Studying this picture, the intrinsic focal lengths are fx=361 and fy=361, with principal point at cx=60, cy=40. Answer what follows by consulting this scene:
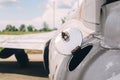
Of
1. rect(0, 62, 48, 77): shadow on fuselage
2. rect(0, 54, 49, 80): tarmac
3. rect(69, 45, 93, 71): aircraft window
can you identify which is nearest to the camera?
rect(69, 45, 93, 71): aircraft window

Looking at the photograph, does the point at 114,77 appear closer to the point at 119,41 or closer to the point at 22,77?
the point at 119,41

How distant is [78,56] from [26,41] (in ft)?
27.9

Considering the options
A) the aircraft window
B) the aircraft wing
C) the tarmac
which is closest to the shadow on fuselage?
the tarmac

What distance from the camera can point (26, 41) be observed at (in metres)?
13.0

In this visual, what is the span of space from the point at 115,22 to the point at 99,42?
0.32 metres

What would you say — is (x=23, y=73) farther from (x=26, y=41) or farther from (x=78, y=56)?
(x=78, y=56)

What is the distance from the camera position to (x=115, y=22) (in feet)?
14.0

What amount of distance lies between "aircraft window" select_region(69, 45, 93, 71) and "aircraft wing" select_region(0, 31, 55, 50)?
24.5 feet

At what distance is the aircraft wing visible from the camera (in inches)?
490

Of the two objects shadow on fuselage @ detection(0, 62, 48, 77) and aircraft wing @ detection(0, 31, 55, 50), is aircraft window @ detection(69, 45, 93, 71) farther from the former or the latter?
shadow on fuselage @ detection(0, 62, 48, 77)

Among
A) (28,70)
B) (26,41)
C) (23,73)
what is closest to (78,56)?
(26,41)

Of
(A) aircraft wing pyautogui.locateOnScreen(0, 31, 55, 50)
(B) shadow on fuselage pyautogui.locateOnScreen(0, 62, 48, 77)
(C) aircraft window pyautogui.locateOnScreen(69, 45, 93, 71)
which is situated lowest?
(B) shadow on fuselage pyautogui.locateOnScreen(0, 62, 48, 77)

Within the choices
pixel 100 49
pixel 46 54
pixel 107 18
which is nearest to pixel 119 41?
pixel 100 49

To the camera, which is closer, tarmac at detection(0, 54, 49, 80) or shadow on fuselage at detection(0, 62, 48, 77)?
tarmac at detection(0, 54, 49, 80)
